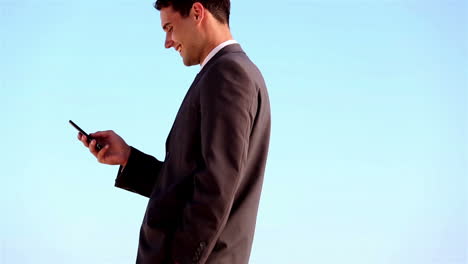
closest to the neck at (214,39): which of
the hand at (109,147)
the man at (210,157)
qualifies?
the man at (210,157)

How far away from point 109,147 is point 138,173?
13 centimetres

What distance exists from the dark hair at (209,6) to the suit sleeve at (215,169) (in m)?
0.28

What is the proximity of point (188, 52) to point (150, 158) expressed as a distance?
1.21 ft

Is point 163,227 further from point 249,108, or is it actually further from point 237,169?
point 249,108

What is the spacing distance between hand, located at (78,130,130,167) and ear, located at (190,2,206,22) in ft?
1.43

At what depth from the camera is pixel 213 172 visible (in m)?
1.73

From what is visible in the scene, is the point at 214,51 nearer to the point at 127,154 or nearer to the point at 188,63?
the point at 188,63

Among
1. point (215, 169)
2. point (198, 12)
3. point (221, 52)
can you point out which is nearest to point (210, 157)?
point (215, 169)

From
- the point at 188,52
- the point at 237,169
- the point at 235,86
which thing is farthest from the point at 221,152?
the point at 188,52

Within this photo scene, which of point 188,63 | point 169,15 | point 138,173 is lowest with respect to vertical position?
point 138,173

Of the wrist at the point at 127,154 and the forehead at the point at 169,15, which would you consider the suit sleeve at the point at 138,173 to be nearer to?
the wrist at the point at 127,154

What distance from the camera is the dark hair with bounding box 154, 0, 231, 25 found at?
6.51 ft

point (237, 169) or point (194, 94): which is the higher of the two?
point (194, 94)

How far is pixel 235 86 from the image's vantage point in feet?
5.94
